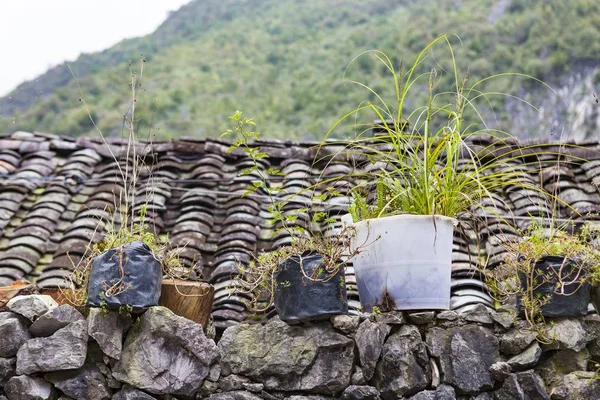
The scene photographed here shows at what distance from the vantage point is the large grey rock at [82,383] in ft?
8.67

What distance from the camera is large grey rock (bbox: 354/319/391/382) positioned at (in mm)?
2711

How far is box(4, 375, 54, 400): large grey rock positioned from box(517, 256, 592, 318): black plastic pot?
180 centimetres

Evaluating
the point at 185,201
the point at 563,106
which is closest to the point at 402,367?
the point at 185,201

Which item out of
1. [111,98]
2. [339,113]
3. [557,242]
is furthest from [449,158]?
[111,98]

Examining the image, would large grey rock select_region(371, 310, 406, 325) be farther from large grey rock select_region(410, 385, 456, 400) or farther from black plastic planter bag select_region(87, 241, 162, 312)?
black plastic planter bag select_region(87, 241, 162, 312)

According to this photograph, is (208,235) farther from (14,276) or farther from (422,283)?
(422,283)

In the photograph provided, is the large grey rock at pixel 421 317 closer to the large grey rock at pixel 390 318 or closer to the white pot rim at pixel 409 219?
the large grey rock at pixel 390 318

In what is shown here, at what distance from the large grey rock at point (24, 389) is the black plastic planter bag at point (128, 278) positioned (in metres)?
0.34

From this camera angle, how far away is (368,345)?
271 cm

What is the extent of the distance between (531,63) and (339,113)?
26.7 ft

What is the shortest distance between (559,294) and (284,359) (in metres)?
1.06

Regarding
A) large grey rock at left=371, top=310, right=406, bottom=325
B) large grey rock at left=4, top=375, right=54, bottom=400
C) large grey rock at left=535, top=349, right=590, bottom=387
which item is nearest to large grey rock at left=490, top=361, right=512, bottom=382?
large grey rock at left=535, top=349, right=590, bottom=387

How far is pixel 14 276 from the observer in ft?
14.8

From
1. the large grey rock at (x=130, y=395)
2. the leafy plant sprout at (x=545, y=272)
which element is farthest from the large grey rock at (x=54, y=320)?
the leafy plant sprout at (x=545, y=272)
